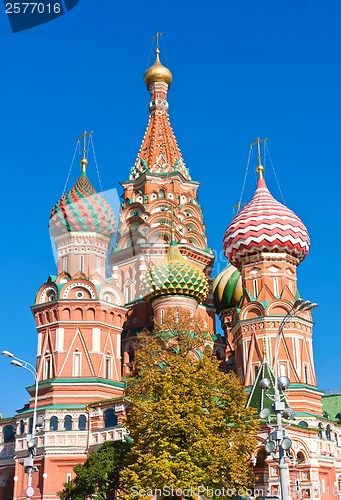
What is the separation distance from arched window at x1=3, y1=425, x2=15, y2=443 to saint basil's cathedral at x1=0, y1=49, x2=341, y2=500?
0.24ft

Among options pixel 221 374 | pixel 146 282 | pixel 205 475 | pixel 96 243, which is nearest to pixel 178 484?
pixel 205 475

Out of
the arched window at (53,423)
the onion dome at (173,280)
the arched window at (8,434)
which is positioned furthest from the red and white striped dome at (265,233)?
the arched window at (8,434)

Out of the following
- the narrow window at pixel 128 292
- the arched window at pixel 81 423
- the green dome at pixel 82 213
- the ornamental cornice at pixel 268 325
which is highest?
the green dome at pixel 82 213

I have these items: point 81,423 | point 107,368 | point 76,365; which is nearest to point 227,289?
point 107,368

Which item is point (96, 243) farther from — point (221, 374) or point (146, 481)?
point (146, 481)

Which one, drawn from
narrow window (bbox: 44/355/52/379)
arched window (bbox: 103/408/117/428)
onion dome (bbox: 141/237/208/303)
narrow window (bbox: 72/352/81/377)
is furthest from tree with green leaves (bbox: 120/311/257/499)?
onion dome (bbox: 141/237/208/303)

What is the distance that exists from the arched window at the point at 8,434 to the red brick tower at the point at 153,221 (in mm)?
6375

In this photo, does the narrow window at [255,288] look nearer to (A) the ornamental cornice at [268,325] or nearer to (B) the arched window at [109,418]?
(A) the ornamental cornice at [268,325]

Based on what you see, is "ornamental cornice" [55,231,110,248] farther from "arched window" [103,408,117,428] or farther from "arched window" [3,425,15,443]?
"arched window" [103,408,117,428]

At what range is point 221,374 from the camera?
957 inches

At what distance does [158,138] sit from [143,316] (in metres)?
12.4

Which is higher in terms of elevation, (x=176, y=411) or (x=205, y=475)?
(x=176, y=411)

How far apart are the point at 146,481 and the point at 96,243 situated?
706 inches

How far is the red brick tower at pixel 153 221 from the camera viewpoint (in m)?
40.1
